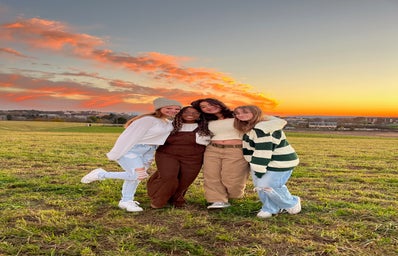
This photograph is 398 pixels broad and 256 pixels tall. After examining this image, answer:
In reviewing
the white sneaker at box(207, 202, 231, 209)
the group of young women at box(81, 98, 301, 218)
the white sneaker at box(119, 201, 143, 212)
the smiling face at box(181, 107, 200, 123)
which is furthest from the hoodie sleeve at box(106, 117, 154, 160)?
the white sneaker at box(207, 202, 231, 209)

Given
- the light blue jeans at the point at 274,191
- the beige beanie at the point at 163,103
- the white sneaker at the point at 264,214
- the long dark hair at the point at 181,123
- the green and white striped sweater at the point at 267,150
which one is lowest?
the white sneaker at the point at 264,214

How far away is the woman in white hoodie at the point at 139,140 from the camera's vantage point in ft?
17.1

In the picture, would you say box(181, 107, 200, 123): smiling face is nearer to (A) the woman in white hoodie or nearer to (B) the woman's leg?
(A) the woman in white hoodie

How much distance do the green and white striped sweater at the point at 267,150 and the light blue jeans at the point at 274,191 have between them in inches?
4.2

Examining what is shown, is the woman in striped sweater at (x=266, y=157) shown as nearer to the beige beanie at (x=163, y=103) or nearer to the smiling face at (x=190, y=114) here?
the smiling face at (x=190, y=114)

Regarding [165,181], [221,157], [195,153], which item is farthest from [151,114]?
[221,157]

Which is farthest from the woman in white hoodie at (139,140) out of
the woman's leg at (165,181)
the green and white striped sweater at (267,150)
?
the green and white striped sweater at (267,150)

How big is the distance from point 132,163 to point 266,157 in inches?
75.4

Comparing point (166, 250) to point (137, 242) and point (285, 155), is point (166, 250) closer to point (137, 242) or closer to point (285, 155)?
point (137, 242)

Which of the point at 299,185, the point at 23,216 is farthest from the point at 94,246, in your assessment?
the point at 299,185

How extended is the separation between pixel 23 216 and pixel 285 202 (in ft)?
11.6

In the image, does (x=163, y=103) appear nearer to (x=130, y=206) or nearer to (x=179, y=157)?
(x=179, y=157)

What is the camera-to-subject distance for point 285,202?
5051mm

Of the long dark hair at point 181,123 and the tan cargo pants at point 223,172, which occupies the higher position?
the long dark hair at point 181,123
